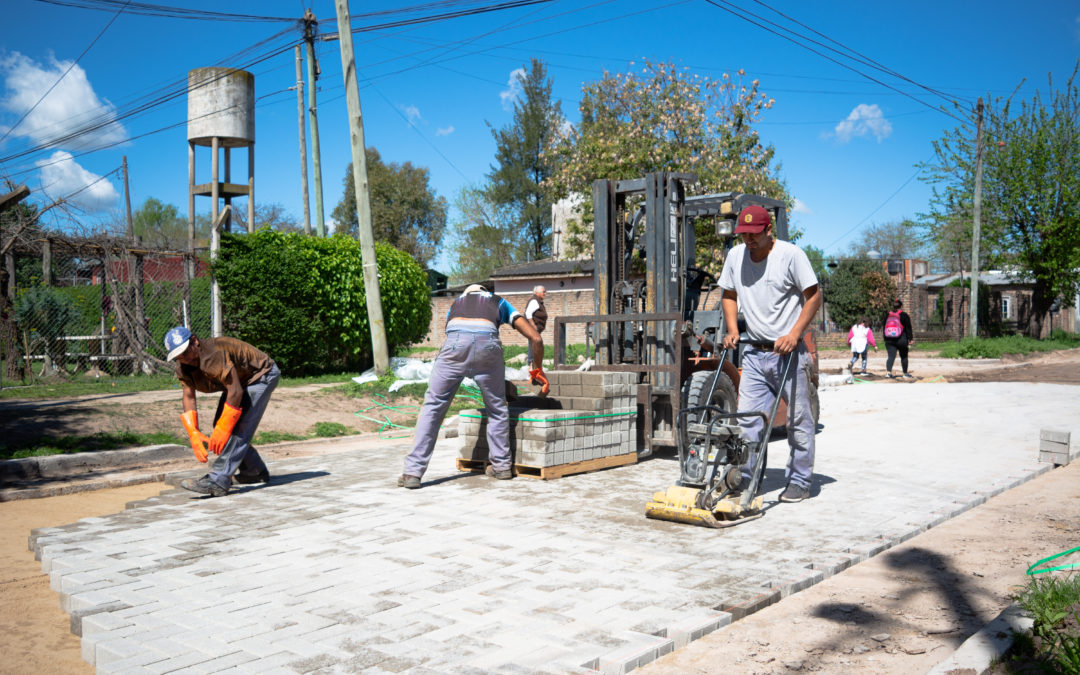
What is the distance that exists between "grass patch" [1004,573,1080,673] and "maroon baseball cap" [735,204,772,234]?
3.11 m

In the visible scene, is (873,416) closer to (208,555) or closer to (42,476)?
(208,555)

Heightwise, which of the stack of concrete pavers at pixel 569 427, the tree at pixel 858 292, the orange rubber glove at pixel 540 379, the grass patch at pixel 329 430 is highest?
the tree at pixel 858 292

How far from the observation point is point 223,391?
7.18 metres

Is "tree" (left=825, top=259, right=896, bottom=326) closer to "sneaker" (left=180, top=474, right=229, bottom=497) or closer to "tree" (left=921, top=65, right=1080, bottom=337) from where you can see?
"tree" (left=921, top=65, right=1080, bottom=337)

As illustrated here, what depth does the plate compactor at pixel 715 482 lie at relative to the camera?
5.73 m

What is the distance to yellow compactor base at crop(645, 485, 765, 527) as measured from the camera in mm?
5691

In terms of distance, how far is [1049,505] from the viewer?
21.5ft

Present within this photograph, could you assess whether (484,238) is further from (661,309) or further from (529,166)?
(661,309)

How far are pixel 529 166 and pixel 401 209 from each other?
9335 millimetres

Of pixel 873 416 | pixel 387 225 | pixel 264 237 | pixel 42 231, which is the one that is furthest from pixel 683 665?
pixel 387 225

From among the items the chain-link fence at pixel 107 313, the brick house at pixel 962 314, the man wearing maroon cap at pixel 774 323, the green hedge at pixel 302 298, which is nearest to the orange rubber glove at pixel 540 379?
the man wearing maroon cap at pixel 774 323

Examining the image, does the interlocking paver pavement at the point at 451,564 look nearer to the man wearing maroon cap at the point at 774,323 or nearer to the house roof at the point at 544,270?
the man wearing maroon cap at the point at 774,323

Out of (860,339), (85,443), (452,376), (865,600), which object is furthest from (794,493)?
(860,339)

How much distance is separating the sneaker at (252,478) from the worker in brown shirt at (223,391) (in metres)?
0.25
